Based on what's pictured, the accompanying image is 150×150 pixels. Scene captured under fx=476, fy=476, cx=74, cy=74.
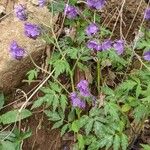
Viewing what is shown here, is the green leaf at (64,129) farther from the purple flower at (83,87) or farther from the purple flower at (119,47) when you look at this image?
the purple flower at (119,47)

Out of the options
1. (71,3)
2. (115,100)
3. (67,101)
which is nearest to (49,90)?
(67,101)

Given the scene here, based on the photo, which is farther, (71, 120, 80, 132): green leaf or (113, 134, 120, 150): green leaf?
(71, 120, 80, 132): green leaf

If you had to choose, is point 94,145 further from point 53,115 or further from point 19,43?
point 19,43

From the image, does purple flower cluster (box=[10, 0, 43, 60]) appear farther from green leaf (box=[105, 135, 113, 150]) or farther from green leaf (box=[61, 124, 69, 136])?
green leaf (box=[105, 135, 113, 150])

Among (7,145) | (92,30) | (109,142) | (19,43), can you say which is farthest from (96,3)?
(7,145)

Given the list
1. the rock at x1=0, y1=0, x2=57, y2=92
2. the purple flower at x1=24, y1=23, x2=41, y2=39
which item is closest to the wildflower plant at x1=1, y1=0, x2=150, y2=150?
the purple flower at x1=24, y1=23, x2=41, y2=39

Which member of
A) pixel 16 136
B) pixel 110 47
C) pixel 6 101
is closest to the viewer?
pixel 110 47

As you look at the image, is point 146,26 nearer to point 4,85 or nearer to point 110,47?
point 110,47
